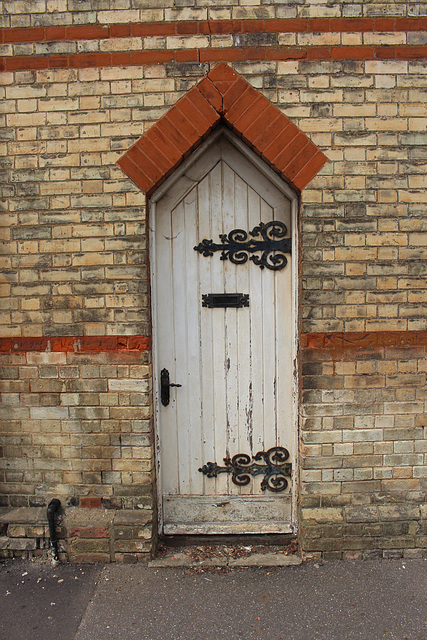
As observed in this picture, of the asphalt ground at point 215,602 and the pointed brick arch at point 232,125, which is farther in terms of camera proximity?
the pointed brick arch at point 232,125

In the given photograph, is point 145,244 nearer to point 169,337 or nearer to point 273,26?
point 169,337

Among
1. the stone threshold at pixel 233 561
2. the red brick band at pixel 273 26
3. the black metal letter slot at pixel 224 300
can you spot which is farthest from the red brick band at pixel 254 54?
the stone threshold at pixel 233 561

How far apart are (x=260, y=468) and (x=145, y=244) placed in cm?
196

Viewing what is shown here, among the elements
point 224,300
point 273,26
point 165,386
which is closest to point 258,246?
point 224,300

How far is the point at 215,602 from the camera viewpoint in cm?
281

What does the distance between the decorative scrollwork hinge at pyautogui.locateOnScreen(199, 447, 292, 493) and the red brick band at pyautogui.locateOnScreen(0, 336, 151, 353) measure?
114 cm

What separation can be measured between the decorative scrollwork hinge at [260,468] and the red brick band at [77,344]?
1145 mm

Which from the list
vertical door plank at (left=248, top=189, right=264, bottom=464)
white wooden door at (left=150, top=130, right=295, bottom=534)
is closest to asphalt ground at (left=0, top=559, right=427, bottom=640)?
white wooden door at (left=150, top=130, right=295, bottom=534)

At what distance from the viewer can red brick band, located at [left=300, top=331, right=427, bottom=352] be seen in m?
3.14

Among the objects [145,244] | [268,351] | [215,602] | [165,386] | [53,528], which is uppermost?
[145,244]

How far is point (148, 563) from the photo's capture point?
3.20m

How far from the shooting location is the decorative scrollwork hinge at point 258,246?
3.33 m

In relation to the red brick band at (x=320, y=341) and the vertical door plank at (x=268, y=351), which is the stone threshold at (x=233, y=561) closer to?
the vertical door plank at (x=268, y=351)

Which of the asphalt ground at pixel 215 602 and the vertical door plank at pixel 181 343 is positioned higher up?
the vertical door plank at pixel 181 343
